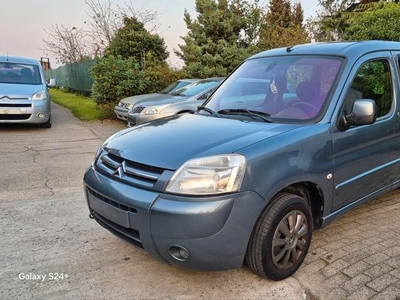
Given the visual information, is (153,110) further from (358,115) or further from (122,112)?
(358,115)

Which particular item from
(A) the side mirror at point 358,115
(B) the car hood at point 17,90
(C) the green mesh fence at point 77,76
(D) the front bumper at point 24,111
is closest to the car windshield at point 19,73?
(B) the car hood at point 17,90

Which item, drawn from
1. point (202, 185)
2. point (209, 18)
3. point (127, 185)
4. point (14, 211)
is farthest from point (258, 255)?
point (209, 18)

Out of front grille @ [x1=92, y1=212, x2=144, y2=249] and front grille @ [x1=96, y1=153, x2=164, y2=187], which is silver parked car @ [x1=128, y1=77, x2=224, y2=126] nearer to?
front grille @ [x1=96, y1=153, x2=164, y2=187]

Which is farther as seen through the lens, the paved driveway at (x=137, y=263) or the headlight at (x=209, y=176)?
the paved driveway at (x=137, y=263)

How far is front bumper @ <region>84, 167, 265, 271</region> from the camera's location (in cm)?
210

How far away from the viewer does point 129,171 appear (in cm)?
240

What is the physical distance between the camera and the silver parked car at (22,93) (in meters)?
8.14

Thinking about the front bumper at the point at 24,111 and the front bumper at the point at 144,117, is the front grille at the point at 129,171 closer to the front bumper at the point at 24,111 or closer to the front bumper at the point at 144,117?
the front bumper at the point at 144,117

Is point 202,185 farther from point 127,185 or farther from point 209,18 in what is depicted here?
point 209,18

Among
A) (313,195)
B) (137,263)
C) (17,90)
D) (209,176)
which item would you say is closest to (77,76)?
(17,90)

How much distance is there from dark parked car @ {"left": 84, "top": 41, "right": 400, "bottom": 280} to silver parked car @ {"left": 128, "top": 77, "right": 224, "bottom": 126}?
446 cm

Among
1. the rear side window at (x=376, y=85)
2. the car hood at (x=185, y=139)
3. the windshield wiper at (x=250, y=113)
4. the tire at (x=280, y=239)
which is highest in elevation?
the rear side window at (x=376, y=85)

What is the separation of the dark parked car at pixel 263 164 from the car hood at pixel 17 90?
21.1 ft

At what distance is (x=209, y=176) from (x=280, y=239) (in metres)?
0.78
